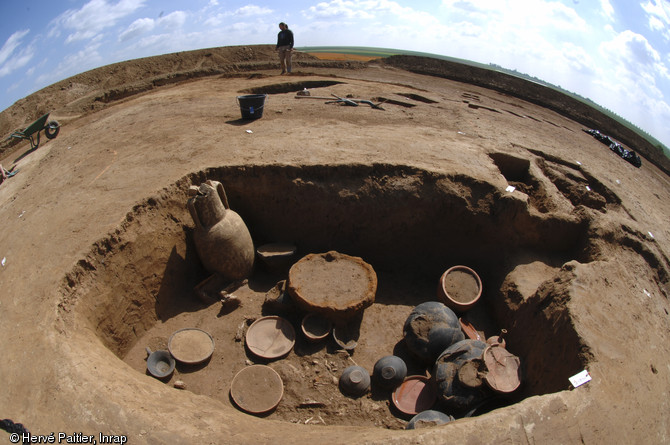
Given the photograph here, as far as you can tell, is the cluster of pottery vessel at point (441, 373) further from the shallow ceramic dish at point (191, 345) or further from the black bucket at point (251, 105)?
the black bucket at point (251, 105)

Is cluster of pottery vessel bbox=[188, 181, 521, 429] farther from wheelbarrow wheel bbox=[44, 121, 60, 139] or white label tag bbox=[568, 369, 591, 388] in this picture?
wheelbarrow wheel bbox=[44, 121, 60, 139]

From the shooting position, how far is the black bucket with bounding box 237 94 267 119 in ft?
24.3

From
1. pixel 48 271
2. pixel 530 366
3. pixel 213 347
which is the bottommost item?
pixel 213 347

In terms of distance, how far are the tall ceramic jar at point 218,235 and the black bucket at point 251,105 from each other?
118 inches

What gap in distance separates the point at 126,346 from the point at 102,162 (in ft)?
11.4

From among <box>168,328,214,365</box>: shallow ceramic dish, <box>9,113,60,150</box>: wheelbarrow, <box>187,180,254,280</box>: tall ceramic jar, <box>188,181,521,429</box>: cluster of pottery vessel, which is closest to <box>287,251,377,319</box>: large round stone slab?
<box>188,181,521,429</box>: cluster of pottery vessel

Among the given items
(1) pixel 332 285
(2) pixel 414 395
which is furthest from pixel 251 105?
(2) pixel 414 395

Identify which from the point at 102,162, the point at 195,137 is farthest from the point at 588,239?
the point at 102,162

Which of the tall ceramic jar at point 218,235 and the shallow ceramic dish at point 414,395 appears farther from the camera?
the tall ceramic jar at point 218,235

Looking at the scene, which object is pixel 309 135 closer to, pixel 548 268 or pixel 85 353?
pixel 548 268

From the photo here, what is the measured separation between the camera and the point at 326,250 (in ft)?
19.5

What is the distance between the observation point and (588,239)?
5066 mm

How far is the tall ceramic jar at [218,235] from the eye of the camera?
4.71m

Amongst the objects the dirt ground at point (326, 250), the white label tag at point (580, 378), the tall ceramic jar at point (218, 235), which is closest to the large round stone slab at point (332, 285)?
the dirt ground at point (326, 250)
